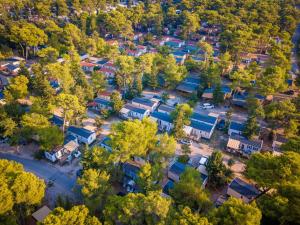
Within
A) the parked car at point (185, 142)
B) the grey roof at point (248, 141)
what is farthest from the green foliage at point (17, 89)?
the grey roof at point (248, 141)

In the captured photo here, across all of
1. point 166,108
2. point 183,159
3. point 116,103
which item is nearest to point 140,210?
point 183,159

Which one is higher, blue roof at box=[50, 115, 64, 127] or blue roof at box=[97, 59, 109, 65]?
blue roof at box=[97, 59, 109, 65]

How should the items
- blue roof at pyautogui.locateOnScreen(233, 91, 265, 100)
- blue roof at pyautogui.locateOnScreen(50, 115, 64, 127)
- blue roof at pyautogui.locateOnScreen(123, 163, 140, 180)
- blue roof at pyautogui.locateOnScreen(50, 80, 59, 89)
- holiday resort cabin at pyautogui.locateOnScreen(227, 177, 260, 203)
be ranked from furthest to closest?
blue roof at pyautogui.locateOnScreen(50, 80, 59, 89)
blue roof at pyautogui.locateOnScreen(233, 91, 265, 100)
blue roof at pyautogui.locateOnScreen(50, 115, 64, 127)
blue roof at pyautogui.locateOnScreen(123, 163, 140, 180)
holiday resort cabin at pyautogui.locateOnScreen(227, 177, 260, 203)

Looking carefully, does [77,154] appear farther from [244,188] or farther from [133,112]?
[244,188]

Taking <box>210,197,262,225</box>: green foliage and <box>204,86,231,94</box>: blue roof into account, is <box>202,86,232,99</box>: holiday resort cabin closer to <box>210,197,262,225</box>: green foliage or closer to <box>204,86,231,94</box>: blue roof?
<box>204,86,231,94</box>: blue roof

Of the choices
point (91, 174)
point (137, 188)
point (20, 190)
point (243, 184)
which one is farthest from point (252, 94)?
point (20, 190)

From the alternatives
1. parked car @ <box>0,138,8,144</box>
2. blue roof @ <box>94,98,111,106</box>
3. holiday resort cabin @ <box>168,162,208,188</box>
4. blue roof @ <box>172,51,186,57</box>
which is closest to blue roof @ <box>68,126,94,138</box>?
blue roof @ <box>94,98,111,106</box>

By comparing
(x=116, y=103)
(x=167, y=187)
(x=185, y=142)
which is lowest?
(x=167, y=187)

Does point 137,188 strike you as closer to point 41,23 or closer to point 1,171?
point 1,171
